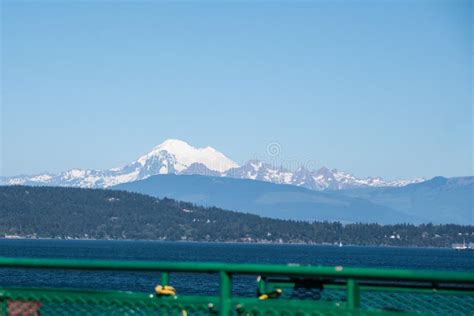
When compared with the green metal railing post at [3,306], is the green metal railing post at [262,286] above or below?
above

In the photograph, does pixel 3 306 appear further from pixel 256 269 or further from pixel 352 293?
pixel 352 293

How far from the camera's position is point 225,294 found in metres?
8.63

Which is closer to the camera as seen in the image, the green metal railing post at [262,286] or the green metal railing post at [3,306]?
the green metal railing post at [3,306]

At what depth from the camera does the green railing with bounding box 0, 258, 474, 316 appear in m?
8.29

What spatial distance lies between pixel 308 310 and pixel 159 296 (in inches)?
58.0

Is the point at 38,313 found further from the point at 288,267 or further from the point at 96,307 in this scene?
the point at 288,267

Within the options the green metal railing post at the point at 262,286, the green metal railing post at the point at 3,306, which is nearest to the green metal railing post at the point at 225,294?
the green metal railing post at the point at 262,286

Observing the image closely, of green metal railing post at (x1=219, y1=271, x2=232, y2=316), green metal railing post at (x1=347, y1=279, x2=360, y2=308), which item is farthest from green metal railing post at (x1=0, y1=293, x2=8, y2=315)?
green metal railing post at (x1=347, y1=279, x2=360, y2=308)

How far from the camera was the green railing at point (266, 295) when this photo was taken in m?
8.29

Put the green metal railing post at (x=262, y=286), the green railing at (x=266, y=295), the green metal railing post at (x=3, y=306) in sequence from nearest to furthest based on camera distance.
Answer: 1. the green railing at (x=266, y=295)
2. the green metal railing post at (x=3, y=306)
3. the green metal railing post at (x=262, y=286)

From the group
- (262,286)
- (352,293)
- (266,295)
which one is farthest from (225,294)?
(262,286)

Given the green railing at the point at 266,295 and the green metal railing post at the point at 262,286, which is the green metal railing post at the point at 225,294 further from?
the green metal railing post at the point at 262,286

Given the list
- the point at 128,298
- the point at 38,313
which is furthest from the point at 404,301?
the point at 38,313

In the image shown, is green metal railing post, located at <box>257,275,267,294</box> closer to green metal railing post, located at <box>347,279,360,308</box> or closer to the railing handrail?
the railing handrail
